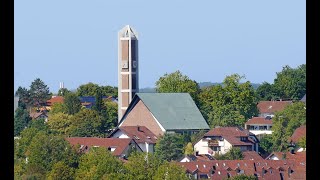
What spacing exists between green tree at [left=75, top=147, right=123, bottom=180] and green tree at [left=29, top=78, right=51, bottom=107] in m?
17.6

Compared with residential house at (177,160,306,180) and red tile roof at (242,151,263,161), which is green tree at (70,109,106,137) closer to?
red tile roof at (242,151,263,161)

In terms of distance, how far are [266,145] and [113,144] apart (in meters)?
3.46

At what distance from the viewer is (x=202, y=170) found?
19391mm

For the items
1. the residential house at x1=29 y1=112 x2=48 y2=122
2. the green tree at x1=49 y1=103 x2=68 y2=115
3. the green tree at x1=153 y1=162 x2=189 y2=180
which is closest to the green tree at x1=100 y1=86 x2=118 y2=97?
the residential house at x1=29 y1=112 x2=48 y2=122

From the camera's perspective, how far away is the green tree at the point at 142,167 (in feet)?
53.7

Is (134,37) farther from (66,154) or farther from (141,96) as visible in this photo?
(66,154)

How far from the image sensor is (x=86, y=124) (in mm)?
26750

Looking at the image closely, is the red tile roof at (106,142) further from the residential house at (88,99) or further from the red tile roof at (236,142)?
the residential house at (88,99)

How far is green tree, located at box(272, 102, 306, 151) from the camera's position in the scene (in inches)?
946

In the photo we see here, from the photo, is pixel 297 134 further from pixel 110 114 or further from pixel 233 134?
pixel 110 114

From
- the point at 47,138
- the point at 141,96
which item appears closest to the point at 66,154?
the point at 47,138

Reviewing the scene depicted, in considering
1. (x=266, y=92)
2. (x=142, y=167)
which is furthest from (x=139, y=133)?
(x=142, y=167)

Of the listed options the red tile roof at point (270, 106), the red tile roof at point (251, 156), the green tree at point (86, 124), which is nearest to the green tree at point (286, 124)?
the red tile roof at point (251, 156)
